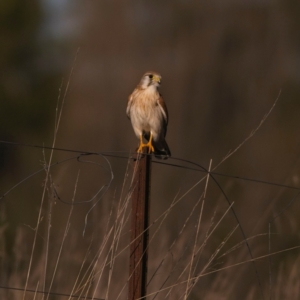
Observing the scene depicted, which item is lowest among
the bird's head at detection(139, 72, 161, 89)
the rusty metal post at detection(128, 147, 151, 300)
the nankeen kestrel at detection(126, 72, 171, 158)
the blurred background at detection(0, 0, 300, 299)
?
the rusty metal post at detection(128, 147, 151, 300)

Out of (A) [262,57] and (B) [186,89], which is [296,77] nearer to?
(A) [262,57]

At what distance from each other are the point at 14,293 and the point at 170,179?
29.3 ft

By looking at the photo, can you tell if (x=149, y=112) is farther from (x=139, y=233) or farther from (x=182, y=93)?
(x=182, y=93)

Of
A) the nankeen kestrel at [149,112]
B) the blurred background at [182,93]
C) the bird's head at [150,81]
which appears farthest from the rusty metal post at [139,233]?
the blurred background at [182,93]

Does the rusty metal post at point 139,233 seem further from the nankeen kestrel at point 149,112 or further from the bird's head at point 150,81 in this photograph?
the bird's head at point 150,81

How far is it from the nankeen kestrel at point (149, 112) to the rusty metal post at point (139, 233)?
216 centimetres

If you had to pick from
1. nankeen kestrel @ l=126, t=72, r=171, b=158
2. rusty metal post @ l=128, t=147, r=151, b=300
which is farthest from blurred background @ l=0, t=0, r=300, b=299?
rusty metal post @ l=128, t=147, r=151, b=300

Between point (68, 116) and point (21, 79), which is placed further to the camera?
point (21, 79)

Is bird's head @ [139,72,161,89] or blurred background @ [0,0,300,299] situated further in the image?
blurred background @ [0,0,300,299]

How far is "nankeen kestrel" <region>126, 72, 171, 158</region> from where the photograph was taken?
4988mm

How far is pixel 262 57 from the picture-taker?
1560 cm

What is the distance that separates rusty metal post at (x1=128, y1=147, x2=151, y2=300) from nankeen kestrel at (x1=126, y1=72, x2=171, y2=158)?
2.16 meters

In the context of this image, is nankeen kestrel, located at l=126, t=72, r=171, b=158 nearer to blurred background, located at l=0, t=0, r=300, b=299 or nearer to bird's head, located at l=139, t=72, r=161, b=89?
bird's head, located at l=139, t=72, r=161, b=89

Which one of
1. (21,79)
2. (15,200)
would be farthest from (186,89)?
(21,79)
